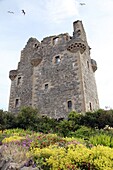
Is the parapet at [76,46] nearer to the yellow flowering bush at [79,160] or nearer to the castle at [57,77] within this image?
the castle at [57,77]

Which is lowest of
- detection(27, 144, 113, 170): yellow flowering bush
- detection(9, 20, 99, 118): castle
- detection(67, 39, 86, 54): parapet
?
detection(27, 144, 113, 170): yellow flowering bush

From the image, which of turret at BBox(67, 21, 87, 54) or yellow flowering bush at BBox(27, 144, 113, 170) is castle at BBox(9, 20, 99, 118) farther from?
yellow flowering bush at BBox(27, 144, 113, 170)

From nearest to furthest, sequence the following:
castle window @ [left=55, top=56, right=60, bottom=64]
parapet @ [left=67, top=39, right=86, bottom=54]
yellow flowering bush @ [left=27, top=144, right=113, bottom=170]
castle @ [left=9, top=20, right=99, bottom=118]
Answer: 1. yellow flowering bush @ [left=27, top=144, right=113, bottom=170]
2. castle @ [left=9, top=20, right=99, bottom=118]
3. parapet @ [left=67, top=39, right=86, bottom=54]
4. castle window @ [left=55, top=56, right=60, bottom=64]

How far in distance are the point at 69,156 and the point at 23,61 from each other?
26.9m

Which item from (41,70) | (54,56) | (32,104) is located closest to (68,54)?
(54,56)

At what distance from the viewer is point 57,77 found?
83.6 ft

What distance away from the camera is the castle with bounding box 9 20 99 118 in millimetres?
23203

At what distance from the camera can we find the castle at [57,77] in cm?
2320

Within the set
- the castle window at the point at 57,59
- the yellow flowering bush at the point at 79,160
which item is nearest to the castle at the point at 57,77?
the castle window at the point at 57,59

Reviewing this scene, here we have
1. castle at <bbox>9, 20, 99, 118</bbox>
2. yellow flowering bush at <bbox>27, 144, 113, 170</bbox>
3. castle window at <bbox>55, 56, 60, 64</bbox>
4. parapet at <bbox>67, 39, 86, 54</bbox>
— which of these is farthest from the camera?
castle window at <bbox>55, 56, 60, 64</bbox>

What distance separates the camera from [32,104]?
25.6 metres

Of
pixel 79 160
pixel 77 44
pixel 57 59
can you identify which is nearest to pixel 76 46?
pixel 77 44

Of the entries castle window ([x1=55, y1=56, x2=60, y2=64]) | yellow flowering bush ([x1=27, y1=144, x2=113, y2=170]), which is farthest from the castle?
yellow flowering bush ([x1=27, y1=144, x2=113, y2=170])

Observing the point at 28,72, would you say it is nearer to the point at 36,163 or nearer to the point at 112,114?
the point at 112,114
